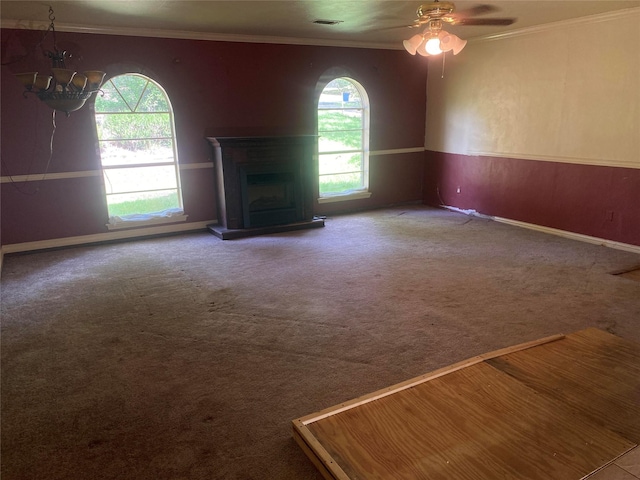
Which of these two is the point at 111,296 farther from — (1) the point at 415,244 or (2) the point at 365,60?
(2) the point at 365,60

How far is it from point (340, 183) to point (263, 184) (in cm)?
151

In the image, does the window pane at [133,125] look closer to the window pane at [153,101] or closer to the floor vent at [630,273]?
the window pane at [153,101]

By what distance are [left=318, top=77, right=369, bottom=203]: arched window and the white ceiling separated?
0.99 meters

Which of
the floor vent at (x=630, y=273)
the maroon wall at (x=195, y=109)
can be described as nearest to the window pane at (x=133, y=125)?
the maroon wall at (x=195, y=109)

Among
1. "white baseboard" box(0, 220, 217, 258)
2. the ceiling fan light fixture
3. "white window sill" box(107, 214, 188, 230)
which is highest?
the ceiling fan light fixture

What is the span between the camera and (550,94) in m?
5.45

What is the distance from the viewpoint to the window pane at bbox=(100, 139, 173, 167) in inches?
212

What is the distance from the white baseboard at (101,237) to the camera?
5.05 metres

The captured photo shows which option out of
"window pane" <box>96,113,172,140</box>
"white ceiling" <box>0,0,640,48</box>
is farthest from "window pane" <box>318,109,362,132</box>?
"window pane" <box>96,113,172,140</box>

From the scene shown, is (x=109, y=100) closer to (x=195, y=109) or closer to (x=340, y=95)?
(x=195, y=109)

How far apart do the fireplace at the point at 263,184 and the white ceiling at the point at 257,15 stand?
125 centimetres

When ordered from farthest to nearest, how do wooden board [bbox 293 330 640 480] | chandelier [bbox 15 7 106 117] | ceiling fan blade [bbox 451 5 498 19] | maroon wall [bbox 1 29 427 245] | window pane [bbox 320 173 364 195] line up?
window pane [bbox 320 173 364 195] → maroon wall [bbox 1 29 427 245] → ceiling fan blade [bbox 451 5 498 19] → chandelier [bbox 15 7 106 117] → wooden board [bbox 293 330 640 480]

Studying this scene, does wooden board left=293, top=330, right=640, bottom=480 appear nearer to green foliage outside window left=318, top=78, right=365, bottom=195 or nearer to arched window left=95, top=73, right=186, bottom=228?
arched window left=95, top=73, right=186, bottom=228

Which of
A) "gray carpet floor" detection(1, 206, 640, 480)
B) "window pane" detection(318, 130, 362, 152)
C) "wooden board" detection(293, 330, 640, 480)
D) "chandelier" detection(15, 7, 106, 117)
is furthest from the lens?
"window pane" detection(318, 130, 362, 152)
